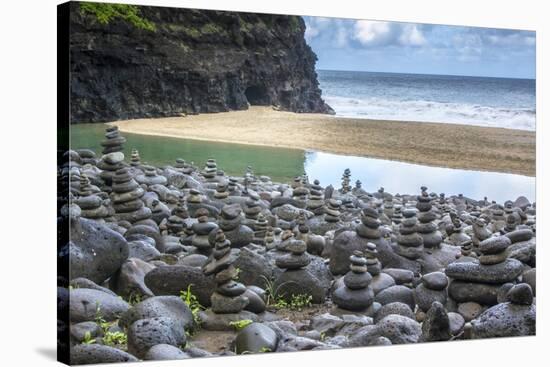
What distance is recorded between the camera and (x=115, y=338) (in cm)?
646

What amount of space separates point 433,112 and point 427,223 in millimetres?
969

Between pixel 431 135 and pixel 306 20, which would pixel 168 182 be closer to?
pixel 306 20

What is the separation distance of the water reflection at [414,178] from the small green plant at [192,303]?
1.45 metres

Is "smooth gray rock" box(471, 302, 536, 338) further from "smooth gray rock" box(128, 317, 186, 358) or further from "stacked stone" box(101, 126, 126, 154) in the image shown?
"stacked stone" box(101, 126, 126, 154)

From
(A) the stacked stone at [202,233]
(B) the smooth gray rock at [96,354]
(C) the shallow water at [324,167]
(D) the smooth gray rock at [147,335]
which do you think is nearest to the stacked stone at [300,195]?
(C) the shallow water at [324,167]

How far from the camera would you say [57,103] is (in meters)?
6.59

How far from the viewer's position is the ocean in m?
7.79

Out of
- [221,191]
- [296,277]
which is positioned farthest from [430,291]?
[221,191]

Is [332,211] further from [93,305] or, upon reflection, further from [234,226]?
[93,305]

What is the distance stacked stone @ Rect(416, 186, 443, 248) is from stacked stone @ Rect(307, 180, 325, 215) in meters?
0.89

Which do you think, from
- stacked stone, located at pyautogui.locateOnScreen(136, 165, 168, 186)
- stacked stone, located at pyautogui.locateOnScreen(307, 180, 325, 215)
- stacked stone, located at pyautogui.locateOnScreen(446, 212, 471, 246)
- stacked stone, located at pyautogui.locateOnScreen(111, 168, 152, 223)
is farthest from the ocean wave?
stacked stone, located at pyautogui.locateOnScreen(111, 168, 152, 223)

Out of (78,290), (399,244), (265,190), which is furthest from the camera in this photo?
(399,244)

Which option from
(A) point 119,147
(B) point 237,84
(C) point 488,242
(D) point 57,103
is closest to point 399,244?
(C) point 488,242

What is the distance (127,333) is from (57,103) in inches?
67.2
